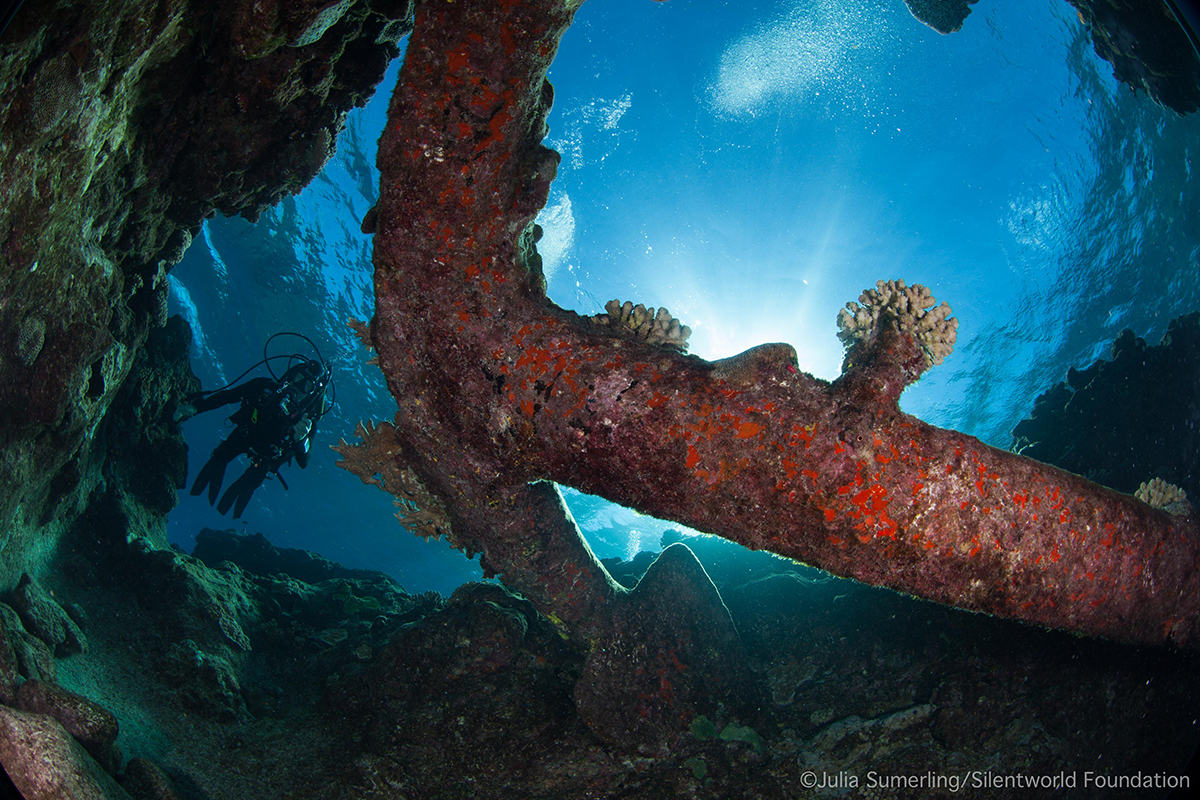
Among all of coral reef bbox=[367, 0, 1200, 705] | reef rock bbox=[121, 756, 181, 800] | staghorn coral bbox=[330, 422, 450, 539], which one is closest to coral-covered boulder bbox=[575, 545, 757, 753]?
staghorn coral bbox=[330, 422, 450, 539]

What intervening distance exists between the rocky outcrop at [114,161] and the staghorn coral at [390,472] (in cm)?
250

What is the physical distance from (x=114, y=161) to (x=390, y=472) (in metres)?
3.44

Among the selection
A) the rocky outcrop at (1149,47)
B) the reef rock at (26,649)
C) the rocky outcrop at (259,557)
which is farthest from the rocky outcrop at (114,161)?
the rocky outcrop at (1149,47)

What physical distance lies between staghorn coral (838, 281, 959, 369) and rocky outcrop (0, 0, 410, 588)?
4220 mm

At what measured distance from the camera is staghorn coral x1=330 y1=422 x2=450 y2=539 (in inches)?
142

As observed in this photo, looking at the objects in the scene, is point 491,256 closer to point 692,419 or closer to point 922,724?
point 692,419

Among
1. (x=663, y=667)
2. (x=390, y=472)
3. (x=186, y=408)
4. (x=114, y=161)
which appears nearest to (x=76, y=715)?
(x=390, y=472)

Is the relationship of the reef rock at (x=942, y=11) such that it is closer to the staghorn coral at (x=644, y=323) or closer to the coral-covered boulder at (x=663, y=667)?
the staghorn coral at (x=644, y=323)

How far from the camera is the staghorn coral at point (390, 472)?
3600mm

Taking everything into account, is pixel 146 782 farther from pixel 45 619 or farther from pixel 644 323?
pixel 644 323

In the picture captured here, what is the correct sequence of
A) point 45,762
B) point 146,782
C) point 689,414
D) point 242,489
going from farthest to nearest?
1. point 242,489
2. point 146,782
3. point 45,762
4. point 689,414

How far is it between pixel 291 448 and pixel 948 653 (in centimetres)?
1109

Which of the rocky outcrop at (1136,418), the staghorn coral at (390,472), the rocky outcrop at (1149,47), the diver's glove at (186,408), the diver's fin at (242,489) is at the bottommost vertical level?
the staghorn coral at (390,472)

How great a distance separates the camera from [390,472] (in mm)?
3648
